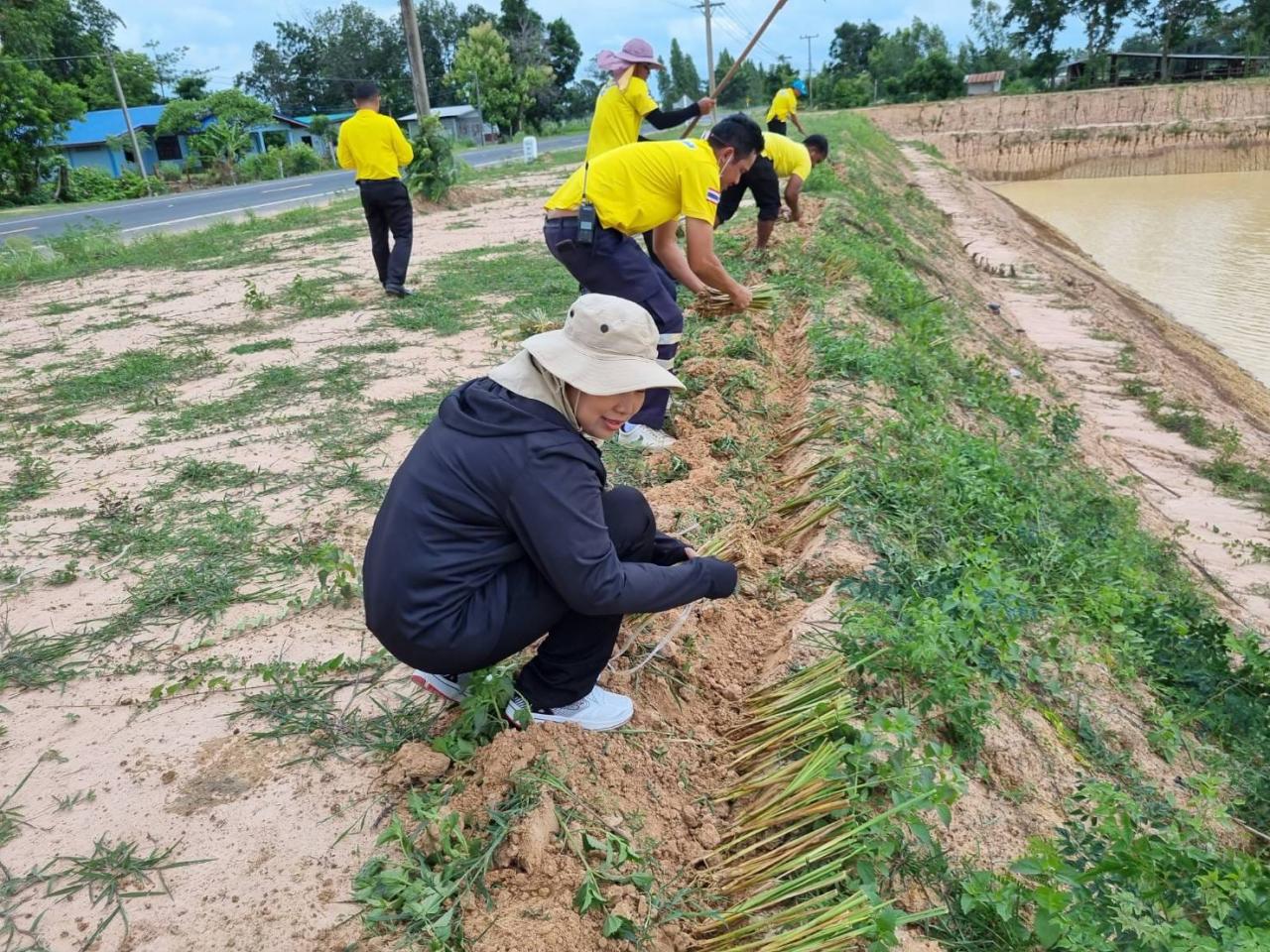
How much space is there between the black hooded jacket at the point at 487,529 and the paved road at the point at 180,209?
52.6ft

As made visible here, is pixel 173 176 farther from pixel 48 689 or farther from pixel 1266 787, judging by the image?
pixel 1266 787

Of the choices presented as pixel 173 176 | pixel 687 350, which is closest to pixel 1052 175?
pixel 687 350

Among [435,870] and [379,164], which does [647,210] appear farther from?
[379,164]

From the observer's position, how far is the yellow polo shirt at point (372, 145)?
7.18m

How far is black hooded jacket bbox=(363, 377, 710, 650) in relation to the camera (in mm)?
1809

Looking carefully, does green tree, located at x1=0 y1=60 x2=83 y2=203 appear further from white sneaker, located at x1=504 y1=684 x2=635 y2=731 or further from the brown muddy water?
white sneaker, located at x1=504 y1=684 x2=635 y2=731

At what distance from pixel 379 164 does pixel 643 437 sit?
450 centimetres

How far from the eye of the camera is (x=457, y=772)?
2.16 m

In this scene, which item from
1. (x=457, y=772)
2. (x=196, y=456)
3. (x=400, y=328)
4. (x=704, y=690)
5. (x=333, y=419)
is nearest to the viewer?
(x=457, y=772)

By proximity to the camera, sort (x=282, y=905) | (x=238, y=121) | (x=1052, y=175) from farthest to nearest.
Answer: (x=238, y=121)
(x=1052, y=175)
(x=282, y=905)

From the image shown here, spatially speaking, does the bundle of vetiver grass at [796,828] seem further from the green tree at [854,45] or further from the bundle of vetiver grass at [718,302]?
the green tree at [854,45]

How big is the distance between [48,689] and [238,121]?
42.1 m

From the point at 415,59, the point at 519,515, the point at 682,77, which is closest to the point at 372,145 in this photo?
the point at 519,515

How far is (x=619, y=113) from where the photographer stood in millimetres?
5547
